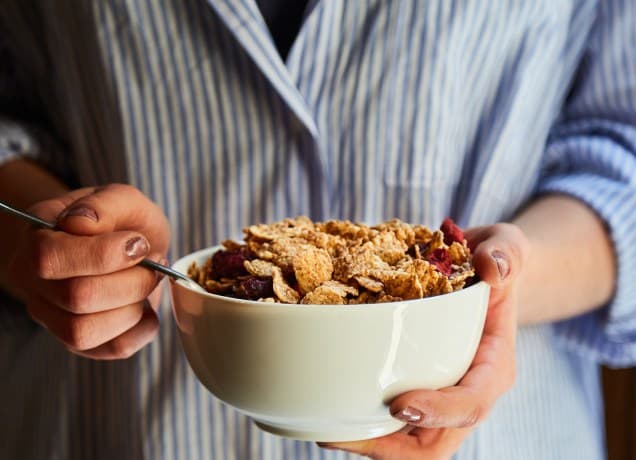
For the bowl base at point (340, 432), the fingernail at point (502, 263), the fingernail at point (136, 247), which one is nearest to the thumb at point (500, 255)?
the fingernail at point (502, 263)

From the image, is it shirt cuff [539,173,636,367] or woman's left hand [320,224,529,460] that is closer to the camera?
woman's left hand [320,224,529,460]

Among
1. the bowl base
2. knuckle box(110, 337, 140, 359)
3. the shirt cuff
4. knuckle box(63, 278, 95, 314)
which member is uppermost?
knuckle box(63, 278, 95, 314)

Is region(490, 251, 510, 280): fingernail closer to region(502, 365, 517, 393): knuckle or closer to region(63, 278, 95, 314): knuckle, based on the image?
region(502, 365, 517, 393): knuckle

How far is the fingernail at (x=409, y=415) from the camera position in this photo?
15.4 inches

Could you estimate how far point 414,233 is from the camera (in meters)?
0.48

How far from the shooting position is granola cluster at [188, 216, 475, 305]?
0.40m

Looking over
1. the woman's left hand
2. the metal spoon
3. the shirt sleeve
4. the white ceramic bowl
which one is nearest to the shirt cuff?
the shirt sleeve

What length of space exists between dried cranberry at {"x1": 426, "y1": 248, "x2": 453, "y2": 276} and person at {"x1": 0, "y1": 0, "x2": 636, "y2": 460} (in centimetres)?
22

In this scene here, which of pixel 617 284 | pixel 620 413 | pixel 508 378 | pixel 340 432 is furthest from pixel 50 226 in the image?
pixel 620 413

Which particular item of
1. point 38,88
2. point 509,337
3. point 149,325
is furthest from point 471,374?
point 38,88

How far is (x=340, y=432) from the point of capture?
42cm

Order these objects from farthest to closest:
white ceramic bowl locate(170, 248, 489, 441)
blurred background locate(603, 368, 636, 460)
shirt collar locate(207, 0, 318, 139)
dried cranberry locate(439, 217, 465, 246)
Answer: blurred background locate(603, 368, 636, 460)
shirt collar locate(207, 0, 318, 139)
dried cranberry locate(439, 217, 465, 246)
white ceramic bowl locate(170, 248, 489, 441)

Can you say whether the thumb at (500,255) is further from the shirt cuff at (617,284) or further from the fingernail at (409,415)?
the shirt cuff at (617,284)

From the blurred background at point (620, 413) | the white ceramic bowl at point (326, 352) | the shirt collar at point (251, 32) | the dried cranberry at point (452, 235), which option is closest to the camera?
the white ceramic bowl at point (326, 352)
